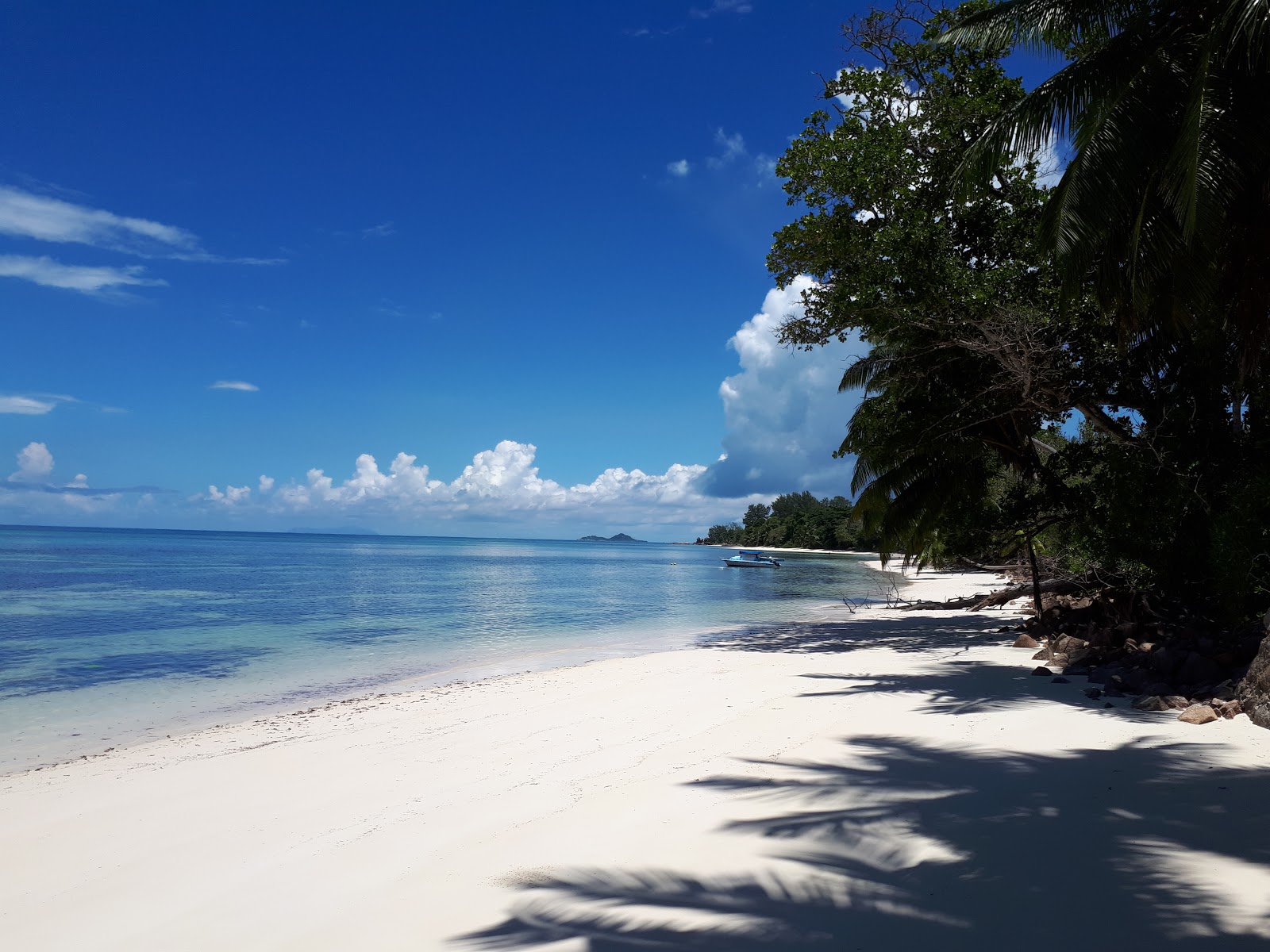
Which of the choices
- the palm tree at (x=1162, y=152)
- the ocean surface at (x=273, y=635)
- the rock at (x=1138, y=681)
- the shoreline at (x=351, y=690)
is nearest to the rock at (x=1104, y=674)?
the rock at (x=1138, y=681)

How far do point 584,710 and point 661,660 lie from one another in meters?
4.62

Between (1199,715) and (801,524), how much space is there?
99910 millimetres

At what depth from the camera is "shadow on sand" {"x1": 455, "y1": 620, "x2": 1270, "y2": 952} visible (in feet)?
10.3

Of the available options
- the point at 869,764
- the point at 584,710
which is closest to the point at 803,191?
the point at 584,710

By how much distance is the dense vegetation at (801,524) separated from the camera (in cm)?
9831

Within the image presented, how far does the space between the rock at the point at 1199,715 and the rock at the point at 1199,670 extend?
1267mm

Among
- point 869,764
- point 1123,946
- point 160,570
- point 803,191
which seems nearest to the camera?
point 1123,946

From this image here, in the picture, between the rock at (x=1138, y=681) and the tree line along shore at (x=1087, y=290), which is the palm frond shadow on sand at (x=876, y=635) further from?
the rock at (x=1138, y=681)

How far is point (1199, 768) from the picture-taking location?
4.98m

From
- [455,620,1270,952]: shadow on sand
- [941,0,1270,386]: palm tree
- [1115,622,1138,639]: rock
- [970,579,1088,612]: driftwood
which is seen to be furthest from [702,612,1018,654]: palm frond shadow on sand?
[455,620,1270,952]: shadow on sand

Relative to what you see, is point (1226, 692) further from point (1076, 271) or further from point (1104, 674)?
point (1076, 271)

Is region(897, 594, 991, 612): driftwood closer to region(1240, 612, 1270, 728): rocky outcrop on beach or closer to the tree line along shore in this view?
the tree line along shore

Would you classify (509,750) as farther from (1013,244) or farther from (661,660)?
(1013,244)

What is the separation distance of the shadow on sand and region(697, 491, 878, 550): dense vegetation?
7530 centimetres
